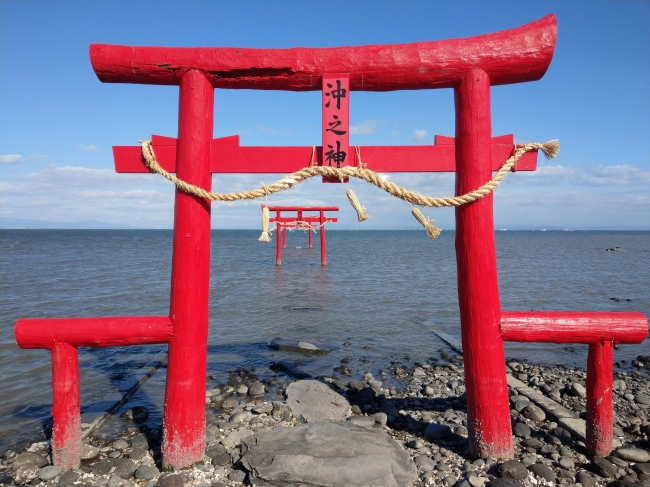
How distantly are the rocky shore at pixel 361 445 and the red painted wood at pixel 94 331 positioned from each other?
1078 millimetres

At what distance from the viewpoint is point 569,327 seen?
3180 millimetres

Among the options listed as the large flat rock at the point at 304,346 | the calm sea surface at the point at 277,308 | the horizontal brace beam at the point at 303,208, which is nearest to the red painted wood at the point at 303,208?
the horizontal brace beam at the point at 303,208

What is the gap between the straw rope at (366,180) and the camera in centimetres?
304

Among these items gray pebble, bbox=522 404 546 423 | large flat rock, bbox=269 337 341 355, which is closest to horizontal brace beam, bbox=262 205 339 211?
large flat rock, bbox=269 337 341 355

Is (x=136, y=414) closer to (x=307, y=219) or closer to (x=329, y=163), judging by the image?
(x=329, y=163)

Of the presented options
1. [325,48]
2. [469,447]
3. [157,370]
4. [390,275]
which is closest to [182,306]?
[325,48]

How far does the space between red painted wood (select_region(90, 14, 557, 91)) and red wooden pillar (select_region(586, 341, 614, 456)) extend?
7.34 feet

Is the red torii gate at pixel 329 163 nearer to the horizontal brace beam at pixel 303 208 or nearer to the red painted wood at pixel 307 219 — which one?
the horizontal brace beam at pixel 303 208

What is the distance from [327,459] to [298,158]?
2.30 meters

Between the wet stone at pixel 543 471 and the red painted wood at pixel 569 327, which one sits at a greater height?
the red painted wood at pixel 569 327

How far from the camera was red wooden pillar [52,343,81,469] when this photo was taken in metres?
3.21

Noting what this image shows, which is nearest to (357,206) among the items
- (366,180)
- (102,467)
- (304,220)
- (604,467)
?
(366,180)

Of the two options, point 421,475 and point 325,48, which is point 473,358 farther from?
point 325,48

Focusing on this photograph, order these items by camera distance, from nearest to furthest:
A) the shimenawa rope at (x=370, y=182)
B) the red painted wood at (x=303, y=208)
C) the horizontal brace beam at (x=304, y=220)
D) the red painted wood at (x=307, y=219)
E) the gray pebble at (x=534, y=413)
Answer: the shimenawa rope at (x=370, y=182), the gray pebble at (x=534, y=413), the red painted wood at (x=303, y=208), the horizontal brace beam at (x=304, y=220), the red painted wood at (x=307, y=219)
